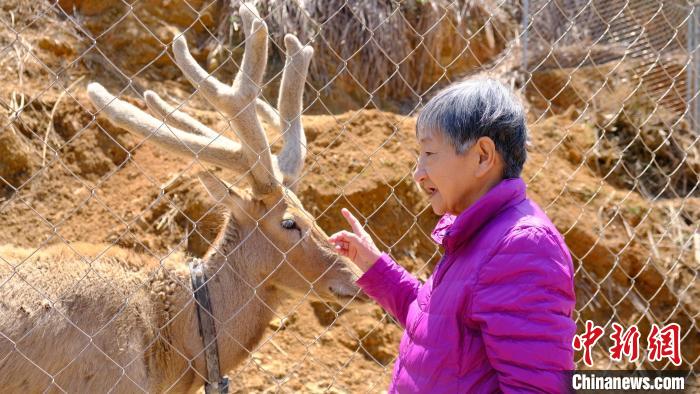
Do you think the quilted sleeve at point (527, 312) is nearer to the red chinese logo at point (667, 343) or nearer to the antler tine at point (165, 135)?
the antler tine at point (165, 135)

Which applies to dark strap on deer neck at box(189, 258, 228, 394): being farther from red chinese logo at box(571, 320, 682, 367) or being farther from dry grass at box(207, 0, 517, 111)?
dry grass at box(207, 0, 517, 111)

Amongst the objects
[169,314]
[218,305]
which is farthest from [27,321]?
[218,305]

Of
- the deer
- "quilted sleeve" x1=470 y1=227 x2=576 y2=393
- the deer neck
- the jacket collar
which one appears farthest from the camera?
the deer neck

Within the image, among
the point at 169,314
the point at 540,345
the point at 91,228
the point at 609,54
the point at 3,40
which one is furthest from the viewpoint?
the point at 609,54

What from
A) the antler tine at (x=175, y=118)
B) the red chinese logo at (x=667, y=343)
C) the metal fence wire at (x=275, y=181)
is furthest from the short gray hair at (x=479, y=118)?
the red chinese logo at (x=667, y=343)

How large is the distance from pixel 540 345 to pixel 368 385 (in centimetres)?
322

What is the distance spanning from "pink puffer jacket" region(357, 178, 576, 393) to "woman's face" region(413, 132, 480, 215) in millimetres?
116

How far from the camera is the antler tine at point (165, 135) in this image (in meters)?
3.70

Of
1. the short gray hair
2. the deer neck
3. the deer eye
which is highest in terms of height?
the short gray hair

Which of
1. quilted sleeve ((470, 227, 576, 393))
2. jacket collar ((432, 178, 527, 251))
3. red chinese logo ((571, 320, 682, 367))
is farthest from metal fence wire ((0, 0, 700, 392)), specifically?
quilted sleeve ((470, 227, 576, 393))

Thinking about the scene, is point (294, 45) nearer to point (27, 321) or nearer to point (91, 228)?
point (27, 321)

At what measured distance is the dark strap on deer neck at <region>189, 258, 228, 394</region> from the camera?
3.75m

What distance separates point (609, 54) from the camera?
8656 millimetres

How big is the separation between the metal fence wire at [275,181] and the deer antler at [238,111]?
0.04 ft
